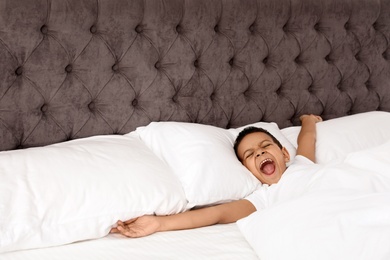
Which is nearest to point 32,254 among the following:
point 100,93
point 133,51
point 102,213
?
→ point 102,213

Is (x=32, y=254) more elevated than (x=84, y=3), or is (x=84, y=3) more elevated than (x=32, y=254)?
(x=84, y=3)

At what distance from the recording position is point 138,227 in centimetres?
130

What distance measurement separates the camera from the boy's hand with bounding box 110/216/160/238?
4.20 feet

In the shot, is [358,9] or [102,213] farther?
[358,9]

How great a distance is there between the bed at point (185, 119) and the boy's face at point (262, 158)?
5 cm

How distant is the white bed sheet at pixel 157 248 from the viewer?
3.84 ft

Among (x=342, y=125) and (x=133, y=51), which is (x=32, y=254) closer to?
(x=133, y=51)

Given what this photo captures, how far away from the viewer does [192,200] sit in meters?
1.45

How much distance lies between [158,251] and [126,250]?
74mm

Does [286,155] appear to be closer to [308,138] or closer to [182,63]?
[308,138]

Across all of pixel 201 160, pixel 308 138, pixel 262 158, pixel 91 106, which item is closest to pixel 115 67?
pixel 91 106

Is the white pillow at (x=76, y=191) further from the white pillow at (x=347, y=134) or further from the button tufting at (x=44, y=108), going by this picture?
the white pillow at (x=347, y=134)

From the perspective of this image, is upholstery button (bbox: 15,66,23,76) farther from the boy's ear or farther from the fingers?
the boy's ear

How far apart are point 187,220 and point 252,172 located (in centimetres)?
33
